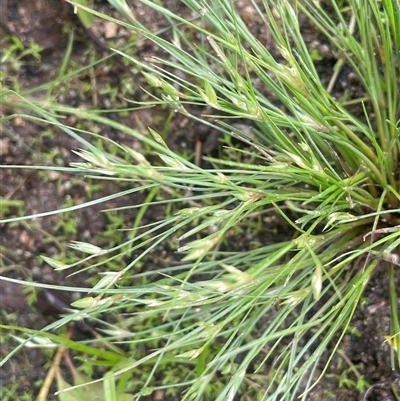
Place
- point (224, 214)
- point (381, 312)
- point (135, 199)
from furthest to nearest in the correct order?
point (135, 199) < point (381, 312) < point (224, 214)

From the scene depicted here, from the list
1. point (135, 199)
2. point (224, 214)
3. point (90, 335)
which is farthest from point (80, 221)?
point (224, 214)

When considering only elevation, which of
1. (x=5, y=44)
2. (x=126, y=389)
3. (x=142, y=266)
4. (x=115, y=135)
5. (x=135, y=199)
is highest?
(x=5, y=44)

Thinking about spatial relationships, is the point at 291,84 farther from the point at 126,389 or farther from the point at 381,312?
the point at 126,389

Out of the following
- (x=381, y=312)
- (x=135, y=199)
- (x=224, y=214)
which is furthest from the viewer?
(x=135, y=199)

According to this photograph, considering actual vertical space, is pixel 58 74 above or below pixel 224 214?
above

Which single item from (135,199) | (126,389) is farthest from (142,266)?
(126,389)

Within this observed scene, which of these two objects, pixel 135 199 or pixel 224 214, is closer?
pixel 224 214

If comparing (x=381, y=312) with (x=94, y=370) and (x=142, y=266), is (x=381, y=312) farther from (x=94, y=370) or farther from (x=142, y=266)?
(x=94, y=370)
